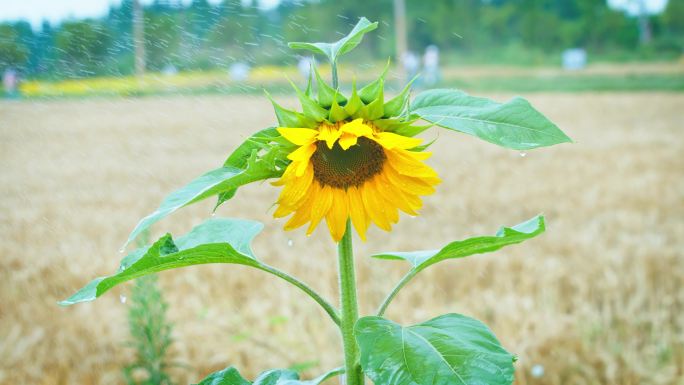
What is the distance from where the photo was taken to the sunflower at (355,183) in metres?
0.90

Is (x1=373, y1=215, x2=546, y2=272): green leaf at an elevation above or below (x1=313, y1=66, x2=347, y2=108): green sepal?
below

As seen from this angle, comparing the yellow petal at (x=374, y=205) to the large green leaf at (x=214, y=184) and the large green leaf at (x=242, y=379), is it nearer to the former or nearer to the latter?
the large green leaf at (x=214, y=184)

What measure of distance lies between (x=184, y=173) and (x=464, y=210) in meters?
3.18

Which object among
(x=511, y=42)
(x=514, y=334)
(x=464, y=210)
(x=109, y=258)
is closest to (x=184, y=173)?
(x=464, y=210)

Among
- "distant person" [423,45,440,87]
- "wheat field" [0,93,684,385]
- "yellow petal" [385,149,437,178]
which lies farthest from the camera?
"distant person" [423,45,440,87]

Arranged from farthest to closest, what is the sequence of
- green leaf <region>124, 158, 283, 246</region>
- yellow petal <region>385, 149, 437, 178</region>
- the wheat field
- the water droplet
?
the wheat field, the water droplet, yellow petal <region>385, 149, 437, 178</region>, green leaf <region>124, 158, 283, 246</region>

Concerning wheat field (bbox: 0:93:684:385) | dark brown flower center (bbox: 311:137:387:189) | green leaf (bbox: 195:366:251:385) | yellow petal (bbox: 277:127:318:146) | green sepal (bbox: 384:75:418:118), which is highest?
green sepal (bbox: 384:75:418:118)

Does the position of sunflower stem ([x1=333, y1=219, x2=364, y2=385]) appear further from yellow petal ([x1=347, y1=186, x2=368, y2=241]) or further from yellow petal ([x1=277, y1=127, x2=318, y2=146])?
yellow petal ([x1=277, y1=127, x2=318, y2=146])

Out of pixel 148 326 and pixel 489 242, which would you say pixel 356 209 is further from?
pixel 148 326

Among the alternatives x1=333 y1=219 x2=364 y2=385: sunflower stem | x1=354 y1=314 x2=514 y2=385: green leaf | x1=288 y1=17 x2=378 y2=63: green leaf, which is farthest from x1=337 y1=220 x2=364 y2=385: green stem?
x1=288 y1=17 x2=378 y2=63: green leaf

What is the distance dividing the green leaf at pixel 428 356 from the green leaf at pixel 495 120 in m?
0.23

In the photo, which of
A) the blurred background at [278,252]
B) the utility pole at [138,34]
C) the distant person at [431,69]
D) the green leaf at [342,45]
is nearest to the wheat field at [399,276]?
the blurred background at [278,252]

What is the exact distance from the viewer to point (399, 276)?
3393 millimetres

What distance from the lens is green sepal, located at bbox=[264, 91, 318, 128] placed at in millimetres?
888
